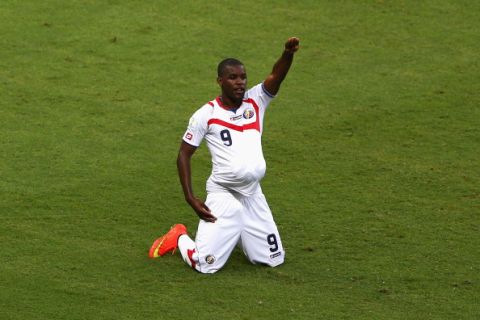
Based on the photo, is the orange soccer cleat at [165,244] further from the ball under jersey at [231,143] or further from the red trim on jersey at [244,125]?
the red trim on jersey at [244,125]

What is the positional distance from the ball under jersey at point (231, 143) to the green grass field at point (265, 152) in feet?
2.48

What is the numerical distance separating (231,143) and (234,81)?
20.8 inches

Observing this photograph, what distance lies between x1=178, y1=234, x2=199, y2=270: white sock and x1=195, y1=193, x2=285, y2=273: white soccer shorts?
0.03m

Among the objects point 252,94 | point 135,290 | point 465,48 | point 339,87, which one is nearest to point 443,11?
point 465,48

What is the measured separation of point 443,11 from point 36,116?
6194 millimetres

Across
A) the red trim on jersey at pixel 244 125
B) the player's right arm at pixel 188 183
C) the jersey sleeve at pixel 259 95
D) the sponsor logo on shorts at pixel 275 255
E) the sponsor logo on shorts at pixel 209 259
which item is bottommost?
the sponsor logo on shorts at pixel 275 255

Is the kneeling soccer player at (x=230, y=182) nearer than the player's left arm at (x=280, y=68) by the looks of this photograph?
Yes

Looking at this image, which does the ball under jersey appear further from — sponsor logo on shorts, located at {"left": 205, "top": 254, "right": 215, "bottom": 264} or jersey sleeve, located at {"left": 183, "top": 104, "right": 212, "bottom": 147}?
sponsor logo on shorts, located at {"left": 205, "top": 254, "right": 215, "bottom": 264}

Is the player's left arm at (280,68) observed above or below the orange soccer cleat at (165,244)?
above

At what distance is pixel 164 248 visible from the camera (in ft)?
33.4

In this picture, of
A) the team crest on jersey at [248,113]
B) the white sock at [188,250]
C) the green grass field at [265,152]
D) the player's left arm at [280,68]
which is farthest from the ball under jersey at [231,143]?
the green grass field at [265,152]

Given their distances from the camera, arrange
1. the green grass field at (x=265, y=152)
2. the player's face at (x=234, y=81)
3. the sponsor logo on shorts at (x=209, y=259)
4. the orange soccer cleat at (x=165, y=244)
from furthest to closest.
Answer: the orange soccer cleat at (x=165, y=244), the player's face at (x=234, y=81), the sponsor logo on shorts at (x=209, y=259), the green grass field at (x=265, y=152)

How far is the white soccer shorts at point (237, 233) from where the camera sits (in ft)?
32.5

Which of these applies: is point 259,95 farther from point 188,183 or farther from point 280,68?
point 188,183
